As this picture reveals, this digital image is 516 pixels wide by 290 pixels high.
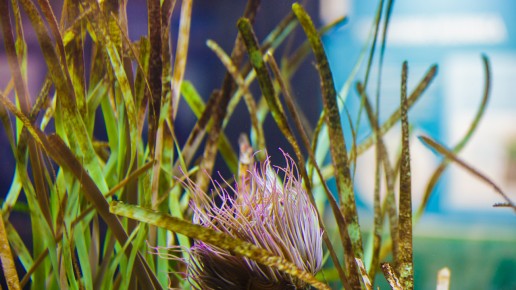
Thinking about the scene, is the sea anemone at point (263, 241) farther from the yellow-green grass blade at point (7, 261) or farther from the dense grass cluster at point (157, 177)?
the yellow-green grass blade at point (7, 261)

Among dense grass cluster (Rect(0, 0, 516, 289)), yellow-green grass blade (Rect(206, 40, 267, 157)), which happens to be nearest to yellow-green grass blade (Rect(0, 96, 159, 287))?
dense grass cluster (Rect(0, 0, 516, 289))

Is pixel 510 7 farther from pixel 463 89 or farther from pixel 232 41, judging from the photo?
pixel 232 41

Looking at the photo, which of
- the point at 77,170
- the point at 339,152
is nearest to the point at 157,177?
the point at 77,170

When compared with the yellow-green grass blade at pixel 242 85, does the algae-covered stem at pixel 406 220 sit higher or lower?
lower

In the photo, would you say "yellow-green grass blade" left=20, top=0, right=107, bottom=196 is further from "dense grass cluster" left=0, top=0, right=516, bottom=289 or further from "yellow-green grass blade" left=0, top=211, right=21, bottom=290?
"yellow-green grass blade" left=0, top=211, right=21, bottom=290

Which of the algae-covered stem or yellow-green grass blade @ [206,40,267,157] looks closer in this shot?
the algae-covered stem

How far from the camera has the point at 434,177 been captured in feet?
2.38

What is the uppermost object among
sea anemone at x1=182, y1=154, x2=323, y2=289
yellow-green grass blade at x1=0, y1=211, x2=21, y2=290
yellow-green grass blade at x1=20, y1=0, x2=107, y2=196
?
yellow-green grass blade at x1=20, y1=0, x2=107, y2=196

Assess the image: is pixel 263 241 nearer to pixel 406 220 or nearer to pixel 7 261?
pixel 406 220

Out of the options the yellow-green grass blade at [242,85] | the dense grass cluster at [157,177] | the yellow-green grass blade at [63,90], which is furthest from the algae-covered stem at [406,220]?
the yellow-green grass blade at [63,90]

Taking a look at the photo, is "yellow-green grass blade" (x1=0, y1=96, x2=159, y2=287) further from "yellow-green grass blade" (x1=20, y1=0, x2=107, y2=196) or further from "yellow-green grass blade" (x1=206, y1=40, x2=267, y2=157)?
"yellow-green grass blade" (x1=206, y1=40, x2=267, y2=157)

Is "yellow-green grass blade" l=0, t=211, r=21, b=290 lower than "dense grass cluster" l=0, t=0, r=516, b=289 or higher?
lower

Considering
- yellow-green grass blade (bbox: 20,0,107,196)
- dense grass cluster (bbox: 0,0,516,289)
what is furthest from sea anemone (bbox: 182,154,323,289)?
yellow-green grass blade (bbox: 20,0,107,196)

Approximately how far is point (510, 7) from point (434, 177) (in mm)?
847
